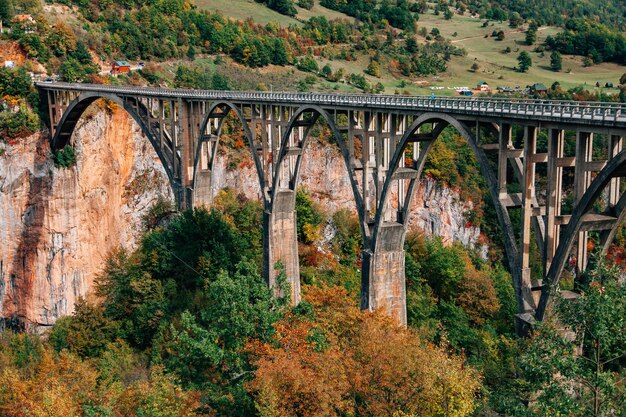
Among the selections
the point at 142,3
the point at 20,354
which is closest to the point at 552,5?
the point at 142,3

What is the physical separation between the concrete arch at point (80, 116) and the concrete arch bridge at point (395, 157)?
0.14m

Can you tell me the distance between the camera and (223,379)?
1096 inches

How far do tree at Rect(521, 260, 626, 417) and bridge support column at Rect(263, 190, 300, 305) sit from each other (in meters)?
30.3

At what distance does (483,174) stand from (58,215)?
5219 cm

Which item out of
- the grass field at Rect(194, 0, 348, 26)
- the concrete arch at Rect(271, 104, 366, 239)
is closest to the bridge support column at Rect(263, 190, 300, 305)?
the concrete arch at Rect(271, 104, 366, 239)

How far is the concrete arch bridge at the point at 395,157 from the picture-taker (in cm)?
2278

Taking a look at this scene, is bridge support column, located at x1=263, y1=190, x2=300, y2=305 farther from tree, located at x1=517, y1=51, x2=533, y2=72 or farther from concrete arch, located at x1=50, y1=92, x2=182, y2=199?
tree, located at x1=517, y1=51, x2=533, y2=72

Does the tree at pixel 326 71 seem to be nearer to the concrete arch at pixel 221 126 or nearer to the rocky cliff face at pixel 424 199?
the rocky cliff face at pixel 424 199

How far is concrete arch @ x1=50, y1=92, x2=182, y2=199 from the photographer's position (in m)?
56.0

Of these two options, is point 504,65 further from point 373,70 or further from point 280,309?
point 280,309

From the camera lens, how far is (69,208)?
68438 mm

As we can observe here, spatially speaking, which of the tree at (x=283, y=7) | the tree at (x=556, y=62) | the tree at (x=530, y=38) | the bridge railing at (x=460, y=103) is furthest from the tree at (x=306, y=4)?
the bridge railing at (x=460, y=103)

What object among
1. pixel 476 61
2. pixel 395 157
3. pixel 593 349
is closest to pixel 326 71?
pixel 476 61

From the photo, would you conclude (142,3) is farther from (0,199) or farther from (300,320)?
(300,320)
